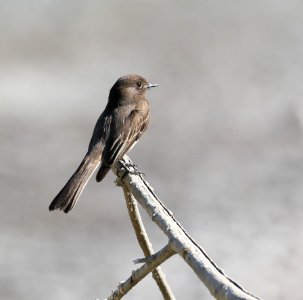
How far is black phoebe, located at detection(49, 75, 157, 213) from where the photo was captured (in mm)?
4531

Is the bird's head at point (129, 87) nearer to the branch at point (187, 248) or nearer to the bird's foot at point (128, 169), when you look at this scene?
the bird's foot at point (128, 169)

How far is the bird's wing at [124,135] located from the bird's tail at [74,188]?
0.07m

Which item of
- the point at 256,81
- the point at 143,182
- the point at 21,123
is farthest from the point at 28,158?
the point at 143,182

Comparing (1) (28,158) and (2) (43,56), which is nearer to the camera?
(1) (28,158)

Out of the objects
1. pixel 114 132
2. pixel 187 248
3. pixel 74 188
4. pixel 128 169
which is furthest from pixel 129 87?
pixel 187 248

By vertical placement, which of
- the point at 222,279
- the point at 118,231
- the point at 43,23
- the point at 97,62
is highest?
the point at 43,23

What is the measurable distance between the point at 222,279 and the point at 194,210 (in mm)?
3970

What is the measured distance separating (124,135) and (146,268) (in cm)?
195

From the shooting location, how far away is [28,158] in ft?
24.4

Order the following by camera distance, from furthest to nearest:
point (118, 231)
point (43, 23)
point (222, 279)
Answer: point (43, 23)
point (118, 231)
point (222, 279)

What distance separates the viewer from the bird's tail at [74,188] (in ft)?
14.0

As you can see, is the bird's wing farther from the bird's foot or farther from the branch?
the branch

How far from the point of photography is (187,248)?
3.02 meters

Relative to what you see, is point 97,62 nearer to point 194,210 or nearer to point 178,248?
point 194,210
